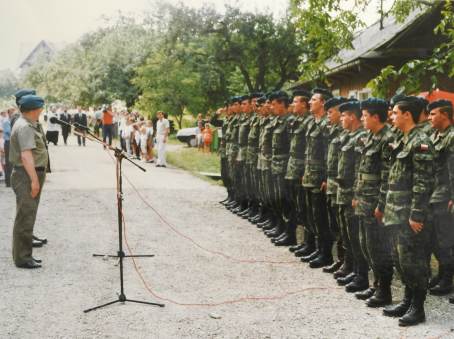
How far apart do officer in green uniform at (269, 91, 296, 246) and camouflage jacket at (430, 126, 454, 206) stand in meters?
2.86

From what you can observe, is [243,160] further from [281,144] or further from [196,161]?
[196,161]

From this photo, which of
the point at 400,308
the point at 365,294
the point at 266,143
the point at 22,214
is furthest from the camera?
the point at 266,143

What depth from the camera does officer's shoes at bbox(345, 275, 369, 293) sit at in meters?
6.50

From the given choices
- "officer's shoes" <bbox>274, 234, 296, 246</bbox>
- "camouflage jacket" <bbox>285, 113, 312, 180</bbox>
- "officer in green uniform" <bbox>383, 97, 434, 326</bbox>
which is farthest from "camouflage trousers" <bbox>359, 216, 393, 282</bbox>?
"officer's shoes" <bbox>274, 234, 296, 246</bbox>

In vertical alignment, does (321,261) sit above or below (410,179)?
below

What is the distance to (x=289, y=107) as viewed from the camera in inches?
360

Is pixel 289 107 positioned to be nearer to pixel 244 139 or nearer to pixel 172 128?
pixel 244 139

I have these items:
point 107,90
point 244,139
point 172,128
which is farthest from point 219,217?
point 107,90

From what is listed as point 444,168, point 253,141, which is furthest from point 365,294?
point 253,141

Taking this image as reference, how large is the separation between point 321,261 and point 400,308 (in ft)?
6.48

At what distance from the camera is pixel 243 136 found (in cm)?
1105

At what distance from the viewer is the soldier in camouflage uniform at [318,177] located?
7562 mm

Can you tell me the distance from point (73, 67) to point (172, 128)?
2160 centimetres

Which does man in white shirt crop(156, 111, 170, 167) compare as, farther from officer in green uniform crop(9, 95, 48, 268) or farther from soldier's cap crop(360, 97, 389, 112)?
soldier's cap crop(360, 97, 389, 112)
